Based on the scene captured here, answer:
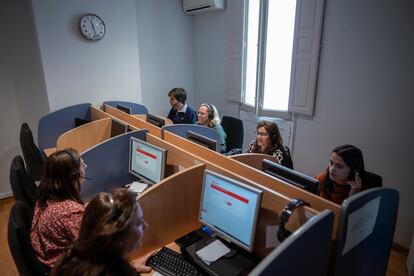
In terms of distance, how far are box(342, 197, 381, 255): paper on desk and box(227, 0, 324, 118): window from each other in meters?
1.97

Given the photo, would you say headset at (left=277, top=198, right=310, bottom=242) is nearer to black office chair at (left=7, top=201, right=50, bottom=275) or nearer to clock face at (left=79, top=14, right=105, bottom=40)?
black office chair at (left=7, top=201, right=50, bottom=275)

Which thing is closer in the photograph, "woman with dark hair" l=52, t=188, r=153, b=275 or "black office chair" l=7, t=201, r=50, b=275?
"woman with dark hair" l=52, t=188, r=153, b=275

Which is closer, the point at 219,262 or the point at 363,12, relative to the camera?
the point at 219,262

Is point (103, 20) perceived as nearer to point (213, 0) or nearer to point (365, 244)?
point (213, 0)

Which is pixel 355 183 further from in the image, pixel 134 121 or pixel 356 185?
pixel 134 121

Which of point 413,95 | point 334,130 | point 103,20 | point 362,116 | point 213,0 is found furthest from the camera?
point 213,0

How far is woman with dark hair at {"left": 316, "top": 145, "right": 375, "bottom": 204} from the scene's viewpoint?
172 cm

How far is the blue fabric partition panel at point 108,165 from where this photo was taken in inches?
82.8

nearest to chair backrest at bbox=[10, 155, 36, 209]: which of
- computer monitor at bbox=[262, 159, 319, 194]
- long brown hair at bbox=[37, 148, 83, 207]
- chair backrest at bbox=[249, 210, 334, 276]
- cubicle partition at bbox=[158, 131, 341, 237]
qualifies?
long brown hair at bbox=[37, 148, 83, 207]

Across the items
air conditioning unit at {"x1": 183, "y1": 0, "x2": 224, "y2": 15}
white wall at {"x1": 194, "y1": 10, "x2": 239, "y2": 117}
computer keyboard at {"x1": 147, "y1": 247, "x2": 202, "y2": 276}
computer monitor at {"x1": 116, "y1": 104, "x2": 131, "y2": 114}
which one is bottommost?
computer keyboard at {"x1": 147, "y1": 247, "x2": 202, "y2": 276}

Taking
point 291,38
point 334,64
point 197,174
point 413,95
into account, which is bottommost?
point 197,174

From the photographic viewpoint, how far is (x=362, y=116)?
2592mm

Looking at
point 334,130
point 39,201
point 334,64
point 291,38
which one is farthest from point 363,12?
point 39,201

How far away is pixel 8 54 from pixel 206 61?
2.59 m
